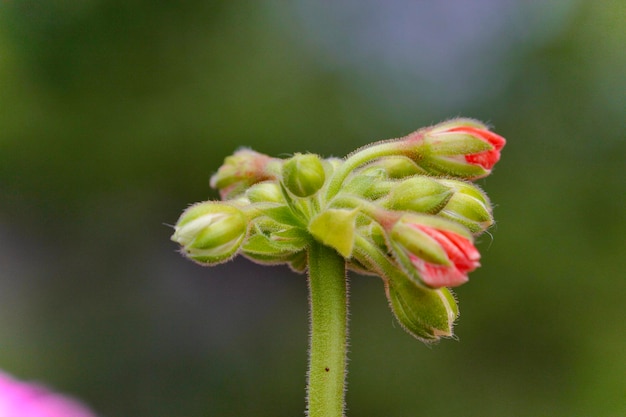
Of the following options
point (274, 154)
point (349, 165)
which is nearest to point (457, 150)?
point (349, 165)

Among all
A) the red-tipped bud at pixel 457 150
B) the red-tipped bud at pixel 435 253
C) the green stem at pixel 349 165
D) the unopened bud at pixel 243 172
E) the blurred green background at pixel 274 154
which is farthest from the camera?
the blurred green background at pixel 274 154

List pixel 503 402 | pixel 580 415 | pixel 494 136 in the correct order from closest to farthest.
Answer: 1. pixel 494 136
2. pixel 580 415
3. pixel 503 402

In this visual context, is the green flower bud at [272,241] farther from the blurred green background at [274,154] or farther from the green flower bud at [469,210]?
the blurred green background at [274,154]

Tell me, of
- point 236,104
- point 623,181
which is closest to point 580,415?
point 623,181

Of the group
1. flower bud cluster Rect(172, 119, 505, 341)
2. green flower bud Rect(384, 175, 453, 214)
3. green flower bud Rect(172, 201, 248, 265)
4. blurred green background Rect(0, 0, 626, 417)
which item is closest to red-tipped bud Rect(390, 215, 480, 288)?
flower bud cluster Rect(172, 119, 505, 341)

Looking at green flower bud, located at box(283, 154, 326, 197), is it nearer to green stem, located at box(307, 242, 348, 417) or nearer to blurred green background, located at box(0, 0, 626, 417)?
green stem, located at box(307, 242, 348, 417)

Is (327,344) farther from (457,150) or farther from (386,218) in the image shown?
(457,150)

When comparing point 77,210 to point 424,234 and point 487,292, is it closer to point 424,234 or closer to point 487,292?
point 487,292

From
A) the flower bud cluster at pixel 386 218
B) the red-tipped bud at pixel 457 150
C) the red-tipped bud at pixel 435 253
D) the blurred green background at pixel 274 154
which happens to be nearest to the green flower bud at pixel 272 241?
the flower bud cluster at pixel 386 218
